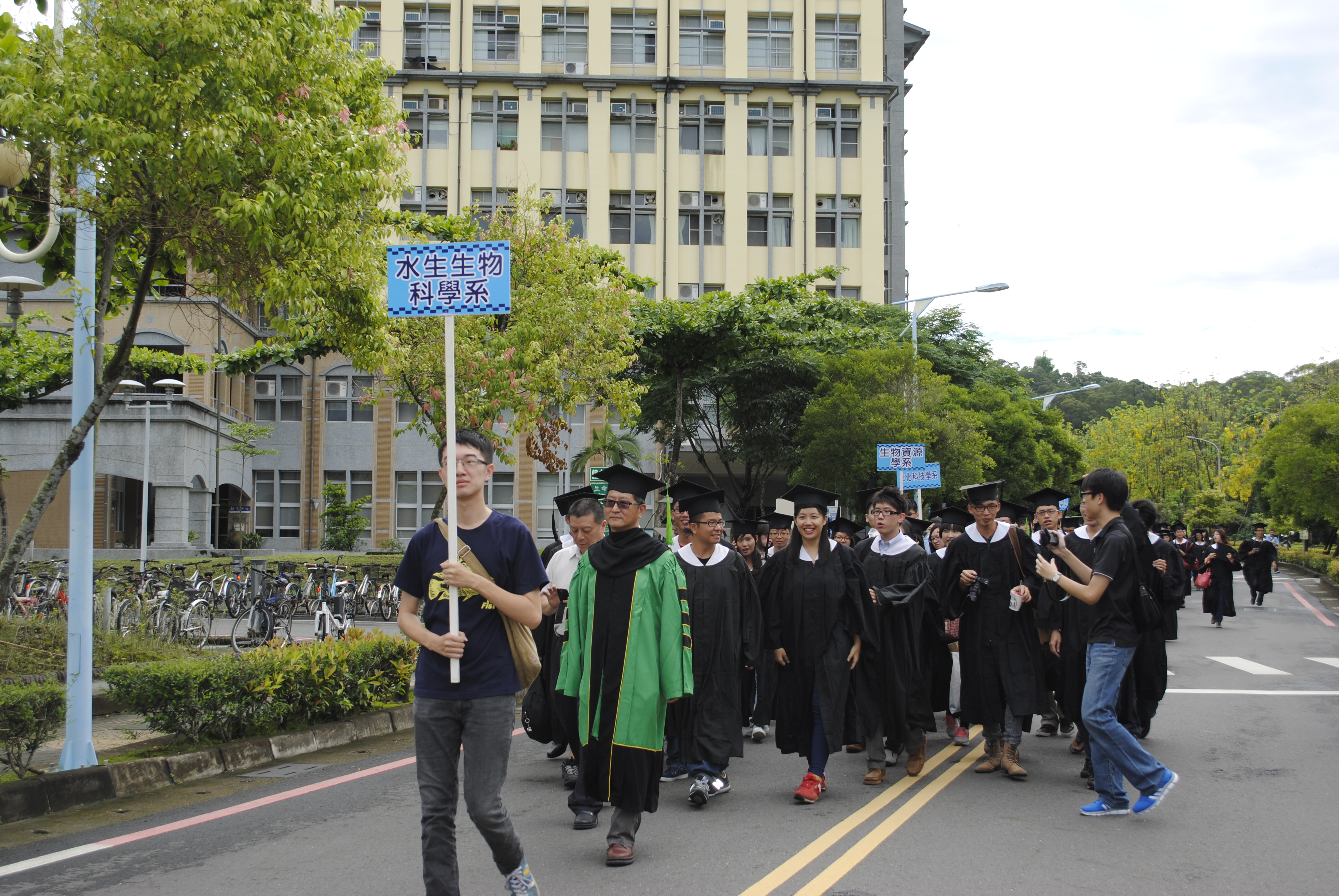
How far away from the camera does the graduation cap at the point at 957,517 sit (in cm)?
909

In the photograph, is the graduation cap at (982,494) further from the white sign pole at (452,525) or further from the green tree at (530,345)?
the green tree at (530,345)

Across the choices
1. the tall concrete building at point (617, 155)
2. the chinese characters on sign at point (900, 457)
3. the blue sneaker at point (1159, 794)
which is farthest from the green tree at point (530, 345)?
the tall concrete building at point (617, 155)

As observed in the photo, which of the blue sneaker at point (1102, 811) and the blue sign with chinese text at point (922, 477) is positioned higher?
the blue sign with chinese text at point (922, 477)

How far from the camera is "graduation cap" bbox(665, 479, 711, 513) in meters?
7.59

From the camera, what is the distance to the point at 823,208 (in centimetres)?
4372

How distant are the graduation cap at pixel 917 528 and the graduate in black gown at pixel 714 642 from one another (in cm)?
385

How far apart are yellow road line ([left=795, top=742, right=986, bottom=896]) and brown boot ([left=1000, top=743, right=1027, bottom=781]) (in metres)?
0.32

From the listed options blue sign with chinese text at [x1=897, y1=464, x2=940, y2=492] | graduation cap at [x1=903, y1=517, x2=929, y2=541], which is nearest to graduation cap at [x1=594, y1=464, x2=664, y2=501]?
graduation cap at [x1=903, y1=517, x2=929, y2=541]

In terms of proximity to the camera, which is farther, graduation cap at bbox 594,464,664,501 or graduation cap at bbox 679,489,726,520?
graduation cap at bbox 679,489,726,520

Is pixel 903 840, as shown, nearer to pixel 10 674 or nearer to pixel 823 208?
pixel 10 674

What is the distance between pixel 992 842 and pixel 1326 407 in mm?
30926

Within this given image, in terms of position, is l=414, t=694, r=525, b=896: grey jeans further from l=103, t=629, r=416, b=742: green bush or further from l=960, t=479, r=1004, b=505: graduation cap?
l=960, t=479, r=1004, b=505: graduation cap

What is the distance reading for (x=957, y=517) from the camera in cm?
942

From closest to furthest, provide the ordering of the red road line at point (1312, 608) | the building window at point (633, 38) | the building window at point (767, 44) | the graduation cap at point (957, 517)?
the graduation cap at point (957, 517)
the red road line at point (1312, 608)
the building window at point (633, 38)
the building window at point (767, 44)
